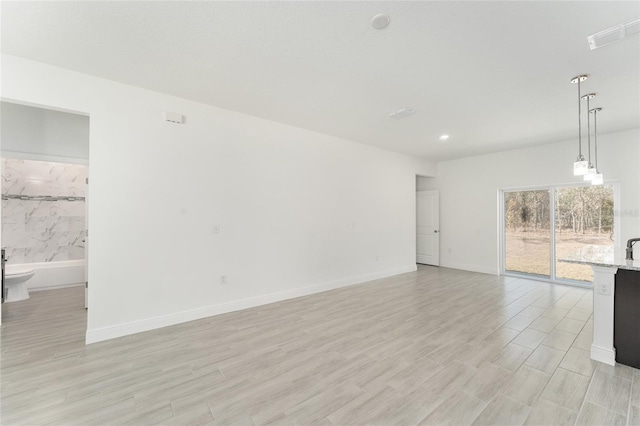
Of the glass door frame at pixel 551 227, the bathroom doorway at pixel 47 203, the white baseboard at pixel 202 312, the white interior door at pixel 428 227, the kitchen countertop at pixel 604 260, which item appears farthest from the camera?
the white interior door at pixel 428 227

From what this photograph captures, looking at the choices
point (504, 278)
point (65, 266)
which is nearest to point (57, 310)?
point (65, 266)

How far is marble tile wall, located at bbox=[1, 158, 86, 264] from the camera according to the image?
4.95 meters

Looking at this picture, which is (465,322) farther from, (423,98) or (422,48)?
(422,48)

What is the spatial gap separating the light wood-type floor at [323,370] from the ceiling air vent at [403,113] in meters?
2.82

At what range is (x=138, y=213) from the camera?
10.1 ft

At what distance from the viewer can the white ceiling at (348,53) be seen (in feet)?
6.25

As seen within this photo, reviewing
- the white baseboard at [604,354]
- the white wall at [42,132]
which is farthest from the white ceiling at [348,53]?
the white baseboard at [604,354]

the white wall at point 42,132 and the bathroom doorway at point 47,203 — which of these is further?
the bathroom doorway at point 47,203

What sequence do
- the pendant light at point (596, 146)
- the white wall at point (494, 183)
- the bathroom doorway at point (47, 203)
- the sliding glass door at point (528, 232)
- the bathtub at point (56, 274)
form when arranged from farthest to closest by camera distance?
the sliding glass door at point (528, 232) → the bathtub at point (56, 274) → the white wall at point (494, 183) → the bathroom doorway at point (47, 203) → the pendant light at point (596, 146)

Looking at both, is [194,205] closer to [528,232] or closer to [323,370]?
[323,370]

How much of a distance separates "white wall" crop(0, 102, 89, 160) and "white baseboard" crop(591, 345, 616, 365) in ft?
22.8

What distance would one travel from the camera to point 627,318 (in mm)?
2387

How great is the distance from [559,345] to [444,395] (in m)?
1.75

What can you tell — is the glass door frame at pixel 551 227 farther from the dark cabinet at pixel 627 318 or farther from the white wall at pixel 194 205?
the white wall at pixel 194 205
